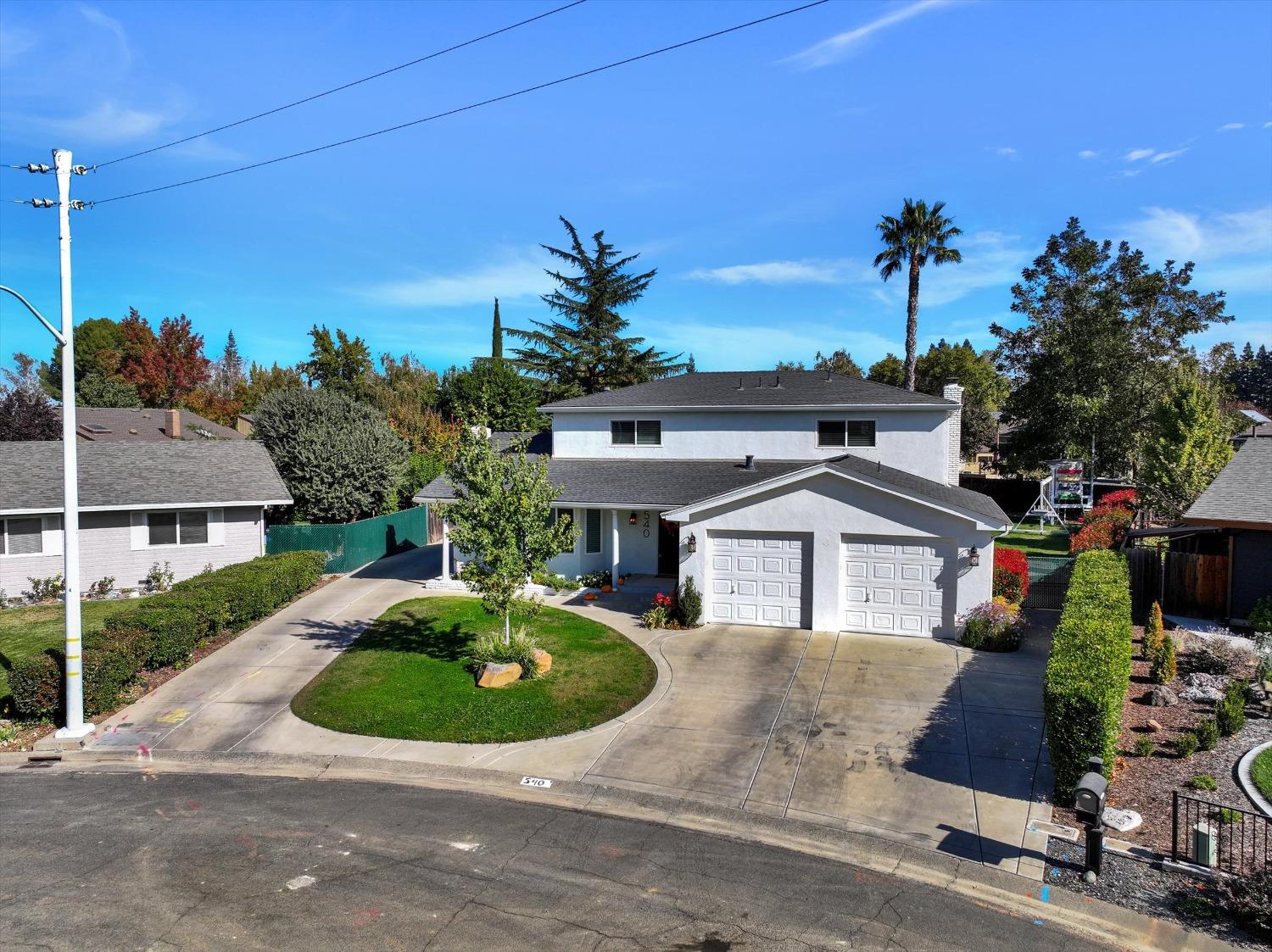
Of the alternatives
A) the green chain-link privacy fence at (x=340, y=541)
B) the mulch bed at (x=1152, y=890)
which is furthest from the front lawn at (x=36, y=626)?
the mulch bed at (x=1152, y=890)

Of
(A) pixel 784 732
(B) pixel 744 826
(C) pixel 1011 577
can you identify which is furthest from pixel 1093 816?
(C) pixel 1011 577

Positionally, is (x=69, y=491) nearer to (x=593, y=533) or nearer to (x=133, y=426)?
(x=593, y=533)

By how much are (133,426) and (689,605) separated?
40.1 metres

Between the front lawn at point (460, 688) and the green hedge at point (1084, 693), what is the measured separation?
7093mm

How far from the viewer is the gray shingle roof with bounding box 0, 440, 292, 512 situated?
2392cm

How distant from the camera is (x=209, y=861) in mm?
9125

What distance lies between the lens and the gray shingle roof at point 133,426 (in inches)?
1640

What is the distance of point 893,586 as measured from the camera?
18.1 meters

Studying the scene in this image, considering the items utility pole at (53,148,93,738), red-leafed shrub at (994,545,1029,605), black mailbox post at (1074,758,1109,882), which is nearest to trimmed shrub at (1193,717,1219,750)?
black mailbox post at (1074,758,1109,882)

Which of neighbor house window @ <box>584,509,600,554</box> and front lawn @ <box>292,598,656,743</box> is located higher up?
neighbor house window @ <box>584,509,600,554</box>

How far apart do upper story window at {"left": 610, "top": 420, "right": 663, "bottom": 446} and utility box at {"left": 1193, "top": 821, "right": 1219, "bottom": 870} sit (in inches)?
812

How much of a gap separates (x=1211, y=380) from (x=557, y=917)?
5023cm

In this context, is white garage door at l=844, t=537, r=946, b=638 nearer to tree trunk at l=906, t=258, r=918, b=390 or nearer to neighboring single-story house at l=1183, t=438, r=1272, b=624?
neighboring single-story house at l=1183, t=438, r=1272, b=624

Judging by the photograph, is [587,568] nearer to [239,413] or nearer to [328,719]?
[328,719]
